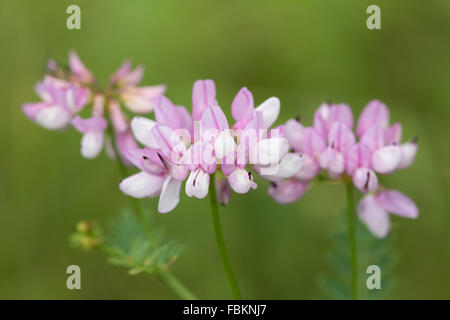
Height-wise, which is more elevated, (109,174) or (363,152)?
(109,174)

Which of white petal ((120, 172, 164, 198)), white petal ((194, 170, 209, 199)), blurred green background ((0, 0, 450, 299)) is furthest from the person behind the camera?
blurred green background ((0, 0, 450, 299))

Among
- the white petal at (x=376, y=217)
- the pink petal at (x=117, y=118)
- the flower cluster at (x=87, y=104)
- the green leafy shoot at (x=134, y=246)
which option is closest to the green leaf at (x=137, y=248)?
the green leafy shoot at (x=134, y=246)

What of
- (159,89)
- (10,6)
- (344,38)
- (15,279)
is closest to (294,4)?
(344,38)

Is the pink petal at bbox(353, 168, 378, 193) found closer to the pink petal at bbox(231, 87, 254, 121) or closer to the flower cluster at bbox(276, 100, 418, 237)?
the flower cluster at bbox(276, 100, 418, 237)

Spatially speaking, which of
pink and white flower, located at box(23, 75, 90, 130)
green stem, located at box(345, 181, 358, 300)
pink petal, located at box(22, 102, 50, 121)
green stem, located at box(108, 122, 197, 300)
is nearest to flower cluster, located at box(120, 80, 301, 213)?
green stem, located at box(345, 181, 358, 300)
